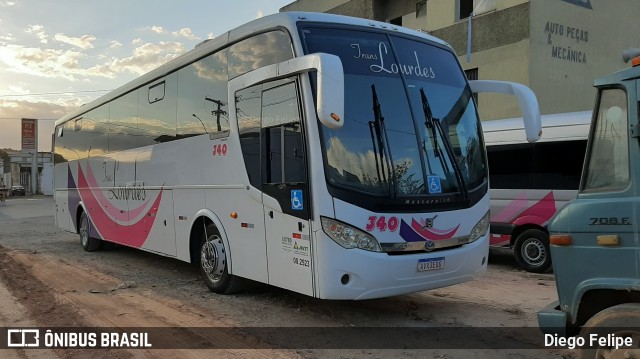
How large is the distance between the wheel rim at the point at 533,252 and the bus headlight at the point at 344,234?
5.31 m

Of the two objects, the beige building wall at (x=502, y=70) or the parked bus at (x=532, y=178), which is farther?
the beige building wall at (x=502, y=70)

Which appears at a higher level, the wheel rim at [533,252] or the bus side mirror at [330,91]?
the bus side mirror at [330,91]

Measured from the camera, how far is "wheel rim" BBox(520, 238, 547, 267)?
913 cm

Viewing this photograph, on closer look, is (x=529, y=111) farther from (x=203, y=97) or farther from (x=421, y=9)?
(x=421, y=9)

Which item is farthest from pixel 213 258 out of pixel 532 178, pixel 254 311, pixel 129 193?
pixel 532 178

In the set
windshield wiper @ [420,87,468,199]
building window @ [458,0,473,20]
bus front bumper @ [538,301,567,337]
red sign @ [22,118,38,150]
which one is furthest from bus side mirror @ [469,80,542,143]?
red sign @ [22,118,38,150]

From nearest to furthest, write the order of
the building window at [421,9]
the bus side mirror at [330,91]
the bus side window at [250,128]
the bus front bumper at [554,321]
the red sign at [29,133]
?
the bus front bumper at [554,321] < the bus side mirror at [330,91] < the bus side window at [250,128] < the building window at [421,9] < the red sign at [29,133]

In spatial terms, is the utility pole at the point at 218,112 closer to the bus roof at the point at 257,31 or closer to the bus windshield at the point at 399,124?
the bus roof at the point at 257,31

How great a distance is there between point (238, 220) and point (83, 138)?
314 inches

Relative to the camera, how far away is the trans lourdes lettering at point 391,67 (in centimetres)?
562

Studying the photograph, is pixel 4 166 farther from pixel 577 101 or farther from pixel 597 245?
pixel 597 245

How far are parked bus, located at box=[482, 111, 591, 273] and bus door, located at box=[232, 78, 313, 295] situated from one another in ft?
17.6

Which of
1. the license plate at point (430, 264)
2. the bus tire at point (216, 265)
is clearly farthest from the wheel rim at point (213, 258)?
the license plate at point (430, 264)

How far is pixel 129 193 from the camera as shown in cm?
999
